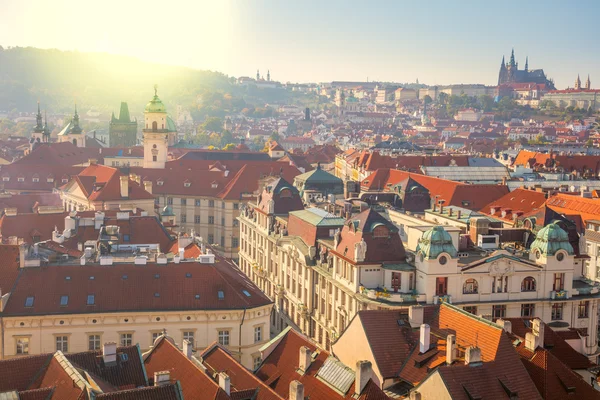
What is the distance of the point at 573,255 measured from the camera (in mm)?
65125

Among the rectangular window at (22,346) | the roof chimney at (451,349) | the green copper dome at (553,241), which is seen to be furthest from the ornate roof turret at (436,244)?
the rectangular window at (22,346)

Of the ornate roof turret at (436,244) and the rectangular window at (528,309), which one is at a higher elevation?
the ornate roof turret at (436,244)

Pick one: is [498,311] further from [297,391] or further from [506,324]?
[297,391]

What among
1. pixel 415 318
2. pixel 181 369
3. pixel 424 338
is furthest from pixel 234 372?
pixel 415 318

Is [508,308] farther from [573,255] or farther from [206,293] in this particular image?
[206,293]

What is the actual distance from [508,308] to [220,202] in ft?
196

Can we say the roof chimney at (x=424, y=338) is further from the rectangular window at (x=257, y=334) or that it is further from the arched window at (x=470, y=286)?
the arched window at (x=470, y=286)

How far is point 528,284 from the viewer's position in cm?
6438

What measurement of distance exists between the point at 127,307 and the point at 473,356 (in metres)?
25.3

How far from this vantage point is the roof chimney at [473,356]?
41031 mm

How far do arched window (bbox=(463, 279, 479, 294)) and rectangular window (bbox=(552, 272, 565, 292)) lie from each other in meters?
6.59

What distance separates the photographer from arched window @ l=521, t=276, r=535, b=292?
2527 inches

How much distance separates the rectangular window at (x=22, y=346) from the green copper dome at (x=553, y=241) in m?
37.4

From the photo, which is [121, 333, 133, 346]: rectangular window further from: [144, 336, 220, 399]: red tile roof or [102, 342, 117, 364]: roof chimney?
[102, 342, 117, 364]: roof chimney
